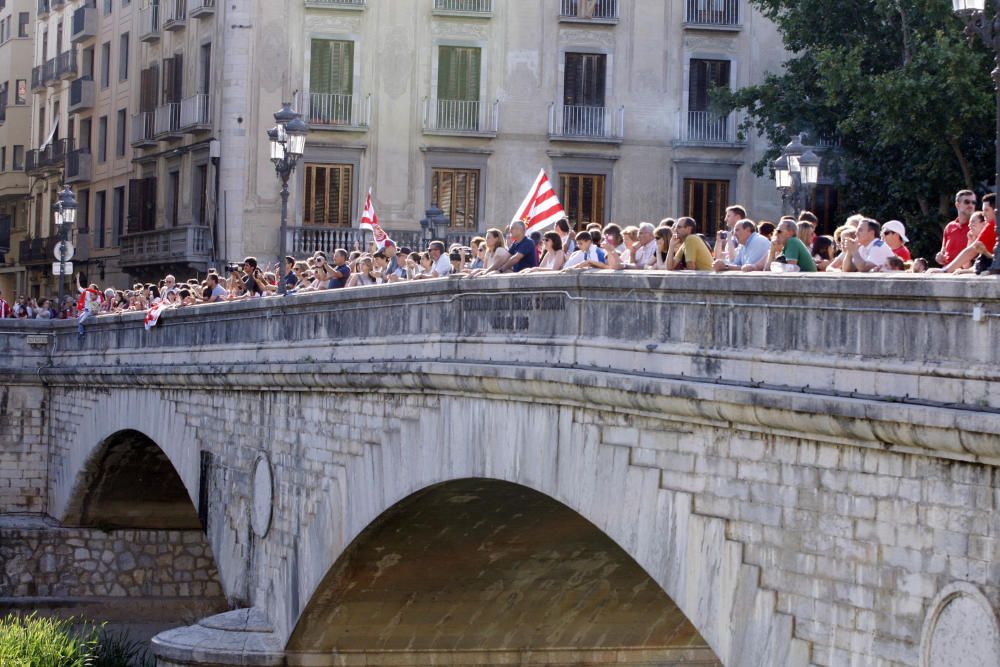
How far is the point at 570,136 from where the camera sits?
1756 inches

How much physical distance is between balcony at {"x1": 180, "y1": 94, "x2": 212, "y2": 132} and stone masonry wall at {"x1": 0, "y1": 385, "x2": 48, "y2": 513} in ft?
30.6

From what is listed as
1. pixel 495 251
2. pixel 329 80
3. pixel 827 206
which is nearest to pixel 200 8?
pixel 329 80

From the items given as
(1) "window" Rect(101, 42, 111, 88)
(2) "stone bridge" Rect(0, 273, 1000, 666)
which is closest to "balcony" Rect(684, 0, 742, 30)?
(2) "stone bridge" Rect(0, 273, 1000, 666)

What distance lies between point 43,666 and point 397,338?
380 inches

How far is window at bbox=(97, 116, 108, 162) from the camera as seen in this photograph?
57.1 metres

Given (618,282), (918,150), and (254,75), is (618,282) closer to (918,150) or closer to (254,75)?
(918,150)

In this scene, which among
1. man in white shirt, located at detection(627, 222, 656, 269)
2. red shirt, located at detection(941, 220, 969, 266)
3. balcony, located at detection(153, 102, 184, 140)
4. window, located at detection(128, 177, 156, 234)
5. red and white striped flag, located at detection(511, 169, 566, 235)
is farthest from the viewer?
window, located at detection(128, 177, 156, 234)

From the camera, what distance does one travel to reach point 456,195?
44781 millimetres

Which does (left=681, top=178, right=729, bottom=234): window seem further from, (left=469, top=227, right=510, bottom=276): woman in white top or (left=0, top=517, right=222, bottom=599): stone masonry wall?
(left=469, top=227, right=510, bottom=276): woman in white top

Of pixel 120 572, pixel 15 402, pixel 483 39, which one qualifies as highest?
pixel 483 39

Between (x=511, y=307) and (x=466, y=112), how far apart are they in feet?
91.4

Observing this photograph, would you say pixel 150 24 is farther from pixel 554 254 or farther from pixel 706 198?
pixel 554 254

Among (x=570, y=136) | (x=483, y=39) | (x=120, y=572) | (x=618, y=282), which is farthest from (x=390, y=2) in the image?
(x=618, y=282)

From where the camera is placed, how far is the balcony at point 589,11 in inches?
1756
